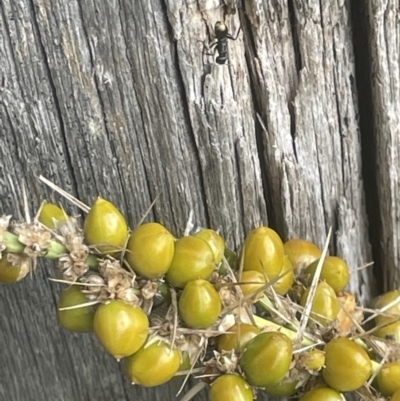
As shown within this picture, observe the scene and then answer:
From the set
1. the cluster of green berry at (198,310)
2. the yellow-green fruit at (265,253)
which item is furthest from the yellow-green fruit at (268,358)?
the yellow-green fruit at (265,253)

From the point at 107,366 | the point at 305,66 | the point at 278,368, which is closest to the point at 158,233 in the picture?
the point at 278,368

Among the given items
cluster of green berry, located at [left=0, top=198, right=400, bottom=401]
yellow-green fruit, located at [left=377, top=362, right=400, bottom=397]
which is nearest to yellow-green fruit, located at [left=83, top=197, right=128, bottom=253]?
cluster of green berry, located at [left=0, top=198, right=400, bottom=401]

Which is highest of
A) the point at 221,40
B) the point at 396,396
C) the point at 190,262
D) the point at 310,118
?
the point at 221,40

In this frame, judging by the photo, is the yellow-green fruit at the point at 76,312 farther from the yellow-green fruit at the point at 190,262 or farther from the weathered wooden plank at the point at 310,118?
the weathered wooden plank at the point at 310,118

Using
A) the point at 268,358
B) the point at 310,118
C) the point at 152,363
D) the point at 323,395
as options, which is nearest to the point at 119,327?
the point at 152,363

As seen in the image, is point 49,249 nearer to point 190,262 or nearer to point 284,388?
point 190,262
